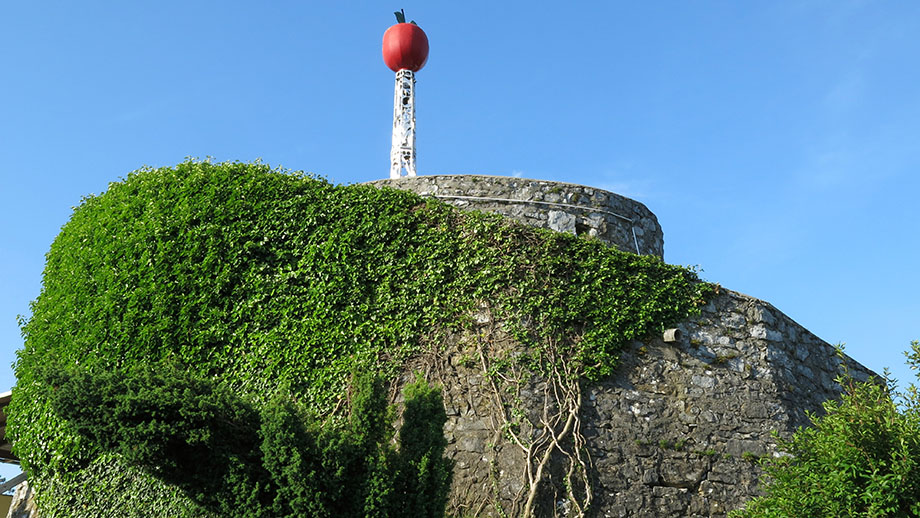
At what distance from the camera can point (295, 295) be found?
9039 mm

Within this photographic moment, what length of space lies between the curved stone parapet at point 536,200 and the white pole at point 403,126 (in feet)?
12.8

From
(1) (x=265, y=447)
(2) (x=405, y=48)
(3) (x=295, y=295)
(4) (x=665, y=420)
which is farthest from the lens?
(2) (x=405, y=48)

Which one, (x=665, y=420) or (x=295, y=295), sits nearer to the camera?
(x=665, y=420)

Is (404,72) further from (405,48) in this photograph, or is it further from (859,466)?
(859,466)

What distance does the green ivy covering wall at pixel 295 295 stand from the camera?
28.4 feet

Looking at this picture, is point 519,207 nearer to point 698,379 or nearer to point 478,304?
point 478,304

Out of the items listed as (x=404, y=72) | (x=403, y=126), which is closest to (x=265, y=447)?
(x=403, y=126)

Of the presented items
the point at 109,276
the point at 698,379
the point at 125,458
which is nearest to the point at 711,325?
the point at 698,379

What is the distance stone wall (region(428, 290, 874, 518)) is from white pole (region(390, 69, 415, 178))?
20.6 ft

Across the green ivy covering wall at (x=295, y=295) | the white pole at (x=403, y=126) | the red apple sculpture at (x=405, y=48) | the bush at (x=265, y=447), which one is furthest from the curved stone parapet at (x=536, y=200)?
the red apple sculpture at (x=405, y=48)

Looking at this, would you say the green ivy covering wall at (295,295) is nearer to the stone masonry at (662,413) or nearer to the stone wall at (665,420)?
the stone masonry at (662,413)

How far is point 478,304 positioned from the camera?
28.8 ft

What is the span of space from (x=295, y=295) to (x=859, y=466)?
579 cm

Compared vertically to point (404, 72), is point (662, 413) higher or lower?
lower
